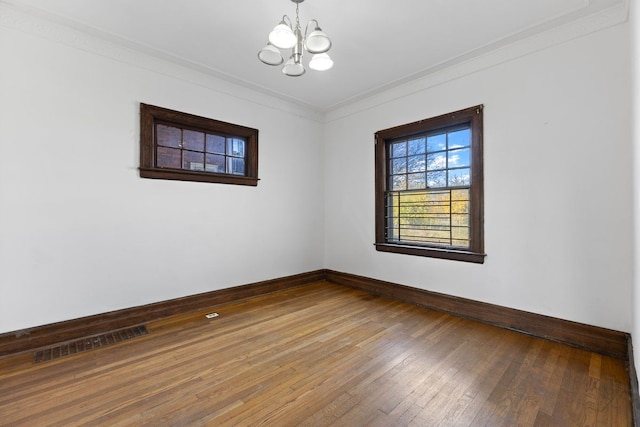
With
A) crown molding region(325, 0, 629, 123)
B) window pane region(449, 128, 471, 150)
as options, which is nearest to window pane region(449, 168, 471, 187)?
window pane region(449, 128, 471, 150)

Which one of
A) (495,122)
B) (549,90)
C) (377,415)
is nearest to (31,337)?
(377,415)

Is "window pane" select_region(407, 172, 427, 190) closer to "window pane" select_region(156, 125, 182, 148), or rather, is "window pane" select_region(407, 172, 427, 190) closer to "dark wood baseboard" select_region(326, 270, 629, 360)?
"dark wood baseboard" select_region(326, 270, 629, 360)

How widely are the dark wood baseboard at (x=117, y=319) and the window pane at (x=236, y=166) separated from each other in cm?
158

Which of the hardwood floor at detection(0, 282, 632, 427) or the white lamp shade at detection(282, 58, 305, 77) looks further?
the white lamp shade at detection(282, 58, 305, 77)

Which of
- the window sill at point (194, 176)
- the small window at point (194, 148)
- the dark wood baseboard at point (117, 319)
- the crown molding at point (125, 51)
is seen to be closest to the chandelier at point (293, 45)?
the crown molding at point (125, 51)

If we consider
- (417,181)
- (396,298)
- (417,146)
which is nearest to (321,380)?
(396,298)

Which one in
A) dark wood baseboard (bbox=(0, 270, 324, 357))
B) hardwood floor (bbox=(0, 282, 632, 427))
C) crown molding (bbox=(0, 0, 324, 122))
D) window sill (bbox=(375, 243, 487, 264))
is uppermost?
crown molding (bbox=(0, 0, 324, 122))

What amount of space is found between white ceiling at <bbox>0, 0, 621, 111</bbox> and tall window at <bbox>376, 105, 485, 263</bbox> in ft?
2.59

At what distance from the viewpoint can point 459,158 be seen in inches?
135

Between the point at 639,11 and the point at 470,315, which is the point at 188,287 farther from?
the point at 639,11

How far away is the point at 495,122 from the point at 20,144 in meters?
4.55

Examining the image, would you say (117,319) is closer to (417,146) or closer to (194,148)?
(194,148)

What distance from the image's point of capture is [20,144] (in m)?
2.47

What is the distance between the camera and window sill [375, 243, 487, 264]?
10.5 feet
